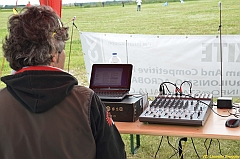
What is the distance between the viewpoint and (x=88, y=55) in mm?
4102

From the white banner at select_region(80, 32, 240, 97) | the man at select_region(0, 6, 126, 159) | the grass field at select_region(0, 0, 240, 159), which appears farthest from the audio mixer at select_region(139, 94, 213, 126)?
the grass field at select_region(0, 0, 240, 159)

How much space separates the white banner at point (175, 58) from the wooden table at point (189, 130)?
1504 millimetres

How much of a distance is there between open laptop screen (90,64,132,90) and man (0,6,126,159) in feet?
3.42

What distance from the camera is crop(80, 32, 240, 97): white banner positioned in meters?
3.66

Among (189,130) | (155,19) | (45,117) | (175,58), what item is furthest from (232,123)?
(155,19)

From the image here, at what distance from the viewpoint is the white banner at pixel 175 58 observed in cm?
366

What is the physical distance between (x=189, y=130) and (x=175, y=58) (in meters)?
1.92

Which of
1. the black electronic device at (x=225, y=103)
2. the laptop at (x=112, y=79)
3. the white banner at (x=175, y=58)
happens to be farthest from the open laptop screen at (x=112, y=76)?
the white banner at (x=175, y=58)

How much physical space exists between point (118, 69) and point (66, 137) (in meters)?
1.15

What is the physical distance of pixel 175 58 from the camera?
3875 mm

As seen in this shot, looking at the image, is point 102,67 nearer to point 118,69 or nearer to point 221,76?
point 118,69

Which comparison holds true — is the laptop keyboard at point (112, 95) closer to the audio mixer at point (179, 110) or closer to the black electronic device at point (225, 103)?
the audio mixer at point (179, 110)

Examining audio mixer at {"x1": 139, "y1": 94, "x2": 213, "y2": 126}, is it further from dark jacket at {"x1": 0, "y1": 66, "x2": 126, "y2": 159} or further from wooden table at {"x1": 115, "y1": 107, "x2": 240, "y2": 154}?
dark jacket at {"x1": 0, "y1": 66, "x2": 126, "y2": 159}

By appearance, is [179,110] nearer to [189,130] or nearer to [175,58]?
[189,130]
